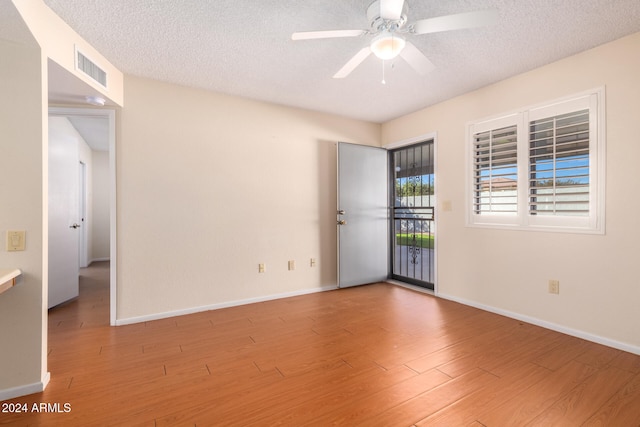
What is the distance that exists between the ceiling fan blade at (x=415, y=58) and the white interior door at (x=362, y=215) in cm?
194

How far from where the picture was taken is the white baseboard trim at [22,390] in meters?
1.73

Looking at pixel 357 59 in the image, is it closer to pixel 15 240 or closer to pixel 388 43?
pixel 388 43

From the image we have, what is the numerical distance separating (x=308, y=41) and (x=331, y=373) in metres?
2.56

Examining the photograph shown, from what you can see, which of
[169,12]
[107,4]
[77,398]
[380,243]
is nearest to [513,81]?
[380,243]

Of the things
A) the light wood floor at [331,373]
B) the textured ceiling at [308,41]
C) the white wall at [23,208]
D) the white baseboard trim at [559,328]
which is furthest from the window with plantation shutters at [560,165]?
the white wall at [23,208]

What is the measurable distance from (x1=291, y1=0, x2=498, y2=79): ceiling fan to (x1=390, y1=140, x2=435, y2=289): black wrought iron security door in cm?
219

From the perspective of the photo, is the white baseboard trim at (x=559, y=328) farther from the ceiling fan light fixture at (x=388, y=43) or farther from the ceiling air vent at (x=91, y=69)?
the ceiling air vent at (x=91, y=69)

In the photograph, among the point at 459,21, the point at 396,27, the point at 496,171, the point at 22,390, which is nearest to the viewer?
the point at 459,21

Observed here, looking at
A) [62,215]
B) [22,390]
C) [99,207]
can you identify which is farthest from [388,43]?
[99,207]

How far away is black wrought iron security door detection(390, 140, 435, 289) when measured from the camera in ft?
13.6

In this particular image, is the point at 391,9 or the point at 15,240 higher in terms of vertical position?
the point at 391,9

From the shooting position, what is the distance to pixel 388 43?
1.96 metres

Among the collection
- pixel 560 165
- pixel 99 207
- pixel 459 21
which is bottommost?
pixel 99 207

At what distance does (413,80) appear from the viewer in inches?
120
